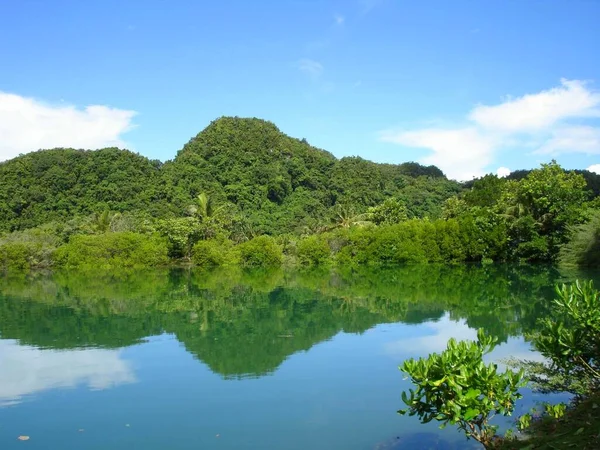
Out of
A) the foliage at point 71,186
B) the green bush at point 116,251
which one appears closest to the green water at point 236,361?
the green bush at point 116,251

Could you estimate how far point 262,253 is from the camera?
49.1m

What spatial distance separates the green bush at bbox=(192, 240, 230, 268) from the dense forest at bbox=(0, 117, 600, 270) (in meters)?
0.14

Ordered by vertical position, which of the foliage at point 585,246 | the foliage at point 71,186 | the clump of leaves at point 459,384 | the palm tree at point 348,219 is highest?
the foliage at point 71,186

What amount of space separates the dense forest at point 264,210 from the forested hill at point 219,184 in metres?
0.20

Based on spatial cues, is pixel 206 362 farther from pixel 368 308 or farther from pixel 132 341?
pixel 368 308

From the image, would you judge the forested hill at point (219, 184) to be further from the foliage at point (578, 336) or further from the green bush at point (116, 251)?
the foliage at point (578, 336)

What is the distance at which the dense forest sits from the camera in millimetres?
38969

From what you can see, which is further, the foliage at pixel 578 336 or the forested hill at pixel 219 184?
the forested hill at pixel 219 184

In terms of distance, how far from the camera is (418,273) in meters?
35.6

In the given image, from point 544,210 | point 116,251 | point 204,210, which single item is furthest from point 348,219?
point 116,251

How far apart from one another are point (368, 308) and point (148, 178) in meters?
55.7

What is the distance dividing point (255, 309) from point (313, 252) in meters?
27.4

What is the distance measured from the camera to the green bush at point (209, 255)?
48.2 meters

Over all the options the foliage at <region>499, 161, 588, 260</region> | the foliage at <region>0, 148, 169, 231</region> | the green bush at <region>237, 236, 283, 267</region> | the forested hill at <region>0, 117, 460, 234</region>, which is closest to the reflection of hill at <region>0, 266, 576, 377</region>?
the foliage at <region>499, 161, 588, 260</region>
